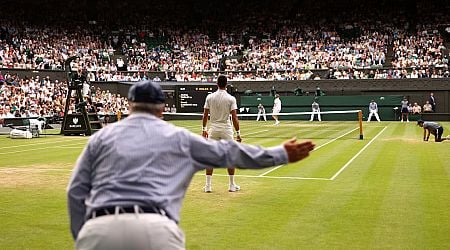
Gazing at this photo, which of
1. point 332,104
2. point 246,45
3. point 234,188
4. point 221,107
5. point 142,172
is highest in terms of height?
point 246,45

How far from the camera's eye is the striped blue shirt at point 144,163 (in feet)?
12.5

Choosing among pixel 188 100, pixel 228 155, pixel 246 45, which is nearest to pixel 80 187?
pixel 228 155

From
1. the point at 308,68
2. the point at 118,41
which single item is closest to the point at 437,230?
the point at 308,68

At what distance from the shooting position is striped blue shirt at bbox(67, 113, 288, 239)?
3.80 metres

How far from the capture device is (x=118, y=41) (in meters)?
58.1

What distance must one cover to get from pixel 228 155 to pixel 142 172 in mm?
622

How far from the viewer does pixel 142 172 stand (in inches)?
150

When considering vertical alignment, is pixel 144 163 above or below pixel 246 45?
below

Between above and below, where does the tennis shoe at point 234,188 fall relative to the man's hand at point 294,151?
below

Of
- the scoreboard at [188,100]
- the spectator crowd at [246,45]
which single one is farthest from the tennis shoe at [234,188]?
the scoreboard at [188,100]

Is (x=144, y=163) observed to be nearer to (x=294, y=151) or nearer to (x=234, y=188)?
(x=294, y=151)

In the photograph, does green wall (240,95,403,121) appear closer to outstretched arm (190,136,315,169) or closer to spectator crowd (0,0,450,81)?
spectator crowd (0,0,450,81)

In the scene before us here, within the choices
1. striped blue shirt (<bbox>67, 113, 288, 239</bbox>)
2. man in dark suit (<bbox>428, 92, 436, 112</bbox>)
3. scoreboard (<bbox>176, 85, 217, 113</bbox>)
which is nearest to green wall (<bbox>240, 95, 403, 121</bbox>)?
man in dark suit (<bbox>428, 92, 436, 112</bbox>)

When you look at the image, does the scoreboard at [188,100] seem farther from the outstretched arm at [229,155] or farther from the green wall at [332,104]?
the outstretched arm at [229,155]
